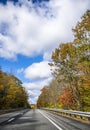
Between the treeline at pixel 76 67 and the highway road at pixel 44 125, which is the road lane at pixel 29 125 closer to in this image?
the highway road at pixel 44 125

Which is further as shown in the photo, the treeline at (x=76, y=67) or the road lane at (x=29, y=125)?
the treeline at (x=76, y=67)

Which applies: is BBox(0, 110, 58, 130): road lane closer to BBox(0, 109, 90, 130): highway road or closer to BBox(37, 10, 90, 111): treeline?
BBox(0, 109, 90, 130): highway road

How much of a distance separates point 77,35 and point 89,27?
75.9 inches

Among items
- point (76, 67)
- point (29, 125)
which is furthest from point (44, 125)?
point (76, 67)

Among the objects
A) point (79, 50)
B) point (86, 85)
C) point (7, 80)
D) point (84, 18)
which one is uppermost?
point (7, 80)

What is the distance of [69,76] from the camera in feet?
116

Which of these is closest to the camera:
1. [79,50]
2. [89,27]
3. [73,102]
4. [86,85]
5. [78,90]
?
[89,27]

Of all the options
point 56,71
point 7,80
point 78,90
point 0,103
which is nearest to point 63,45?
point 56,71

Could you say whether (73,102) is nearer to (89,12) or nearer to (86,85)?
(86,85)

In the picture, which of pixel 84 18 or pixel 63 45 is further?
pixel 63 45

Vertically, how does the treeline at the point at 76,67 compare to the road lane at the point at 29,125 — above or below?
above

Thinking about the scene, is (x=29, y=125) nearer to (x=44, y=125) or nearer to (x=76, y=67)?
(x=44, y=125)

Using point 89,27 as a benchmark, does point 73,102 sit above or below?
below

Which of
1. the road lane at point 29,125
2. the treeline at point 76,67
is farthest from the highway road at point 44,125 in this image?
the treeline at point 76,67
